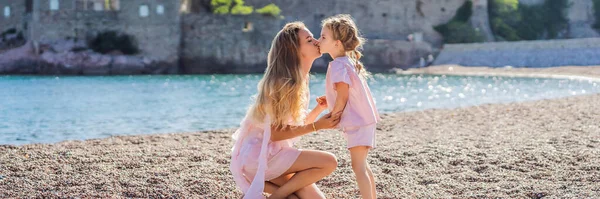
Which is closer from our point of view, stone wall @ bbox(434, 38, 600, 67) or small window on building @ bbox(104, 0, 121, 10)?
stone wall @ bbox(434, 38, 600, 67)

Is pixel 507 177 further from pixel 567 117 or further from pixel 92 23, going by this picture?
pixel 92 23

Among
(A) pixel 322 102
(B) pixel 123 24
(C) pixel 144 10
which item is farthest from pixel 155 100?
(A) pixel 322 102

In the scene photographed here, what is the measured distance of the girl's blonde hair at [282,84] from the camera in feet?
17.4

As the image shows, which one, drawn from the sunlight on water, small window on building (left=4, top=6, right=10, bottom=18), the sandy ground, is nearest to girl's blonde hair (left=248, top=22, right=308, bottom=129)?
the sandy ground

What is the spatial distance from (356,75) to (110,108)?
15.2 meters

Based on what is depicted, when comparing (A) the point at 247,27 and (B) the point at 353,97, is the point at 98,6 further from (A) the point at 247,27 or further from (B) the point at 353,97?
(B) the point at 353,97

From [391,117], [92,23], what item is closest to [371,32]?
[92,23]

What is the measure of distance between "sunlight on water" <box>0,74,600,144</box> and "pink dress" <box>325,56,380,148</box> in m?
8.27

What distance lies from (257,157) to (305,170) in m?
0.35

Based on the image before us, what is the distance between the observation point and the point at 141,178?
23.0 feet

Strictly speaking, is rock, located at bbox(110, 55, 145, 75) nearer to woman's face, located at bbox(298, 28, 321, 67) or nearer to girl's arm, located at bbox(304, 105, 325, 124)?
girl's arm, located at bbox(304, 105, 325, 124)

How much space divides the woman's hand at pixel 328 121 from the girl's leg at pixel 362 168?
8.5 inches

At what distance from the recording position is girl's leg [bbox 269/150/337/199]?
542cm

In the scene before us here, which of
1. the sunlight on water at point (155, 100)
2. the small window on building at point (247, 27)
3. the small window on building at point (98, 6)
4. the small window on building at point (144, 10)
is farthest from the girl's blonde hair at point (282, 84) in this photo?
the small window on building at point (98, 6)
